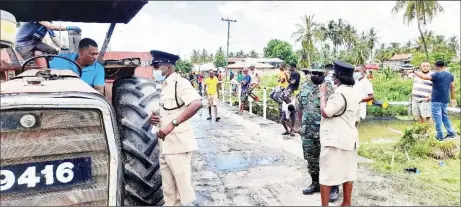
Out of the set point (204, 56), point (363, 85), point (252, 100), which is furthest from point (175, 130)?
point (204, 56)

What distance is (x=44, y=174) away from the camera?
7.43 ft

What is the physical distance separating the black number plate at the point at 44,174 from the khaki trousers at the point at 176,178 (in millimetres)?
1160

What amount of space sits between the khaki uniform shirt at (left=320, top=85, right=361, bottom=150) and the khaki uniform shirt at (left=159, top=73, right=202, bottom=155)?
4.40 feet

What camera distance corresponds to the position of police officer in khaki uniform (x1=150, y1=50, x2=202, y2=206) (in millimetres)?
3496

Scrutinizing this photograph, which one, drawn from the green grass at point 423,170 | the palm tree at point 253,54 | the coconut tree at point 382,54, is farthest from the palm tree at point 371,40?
the green grass at point 423,170

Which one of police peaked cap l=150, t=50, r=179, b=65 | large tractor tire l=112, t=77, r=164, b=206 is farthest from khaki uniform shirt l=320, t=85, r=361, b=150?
large tractor tire l=112, t=77, r=164, b=206

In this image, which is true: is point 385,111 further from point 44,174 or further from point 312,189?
point 44,174

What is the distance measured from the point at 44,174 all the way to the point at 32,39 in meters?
2.30

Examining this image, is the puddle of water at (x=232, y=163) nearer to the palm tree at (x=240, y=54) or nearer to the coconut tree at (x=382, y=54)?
the coconut tree at (x=382, y=54)

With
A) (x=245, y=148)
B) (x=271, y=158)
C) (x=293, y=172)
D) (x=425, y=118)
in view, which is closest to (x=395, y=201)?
(x=293, y=172)

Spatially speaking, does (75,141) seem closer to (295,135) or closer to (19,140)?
(19,140)

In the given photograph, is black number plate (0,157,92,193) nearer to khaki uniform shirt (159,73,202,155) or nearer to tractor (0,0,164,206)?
tractor (0,0,164,206)

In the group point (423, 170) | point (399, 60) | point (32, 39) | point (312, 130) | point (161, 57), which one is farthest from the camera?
point (399, 60)

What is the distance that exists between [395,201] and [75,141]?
11.3 ft
